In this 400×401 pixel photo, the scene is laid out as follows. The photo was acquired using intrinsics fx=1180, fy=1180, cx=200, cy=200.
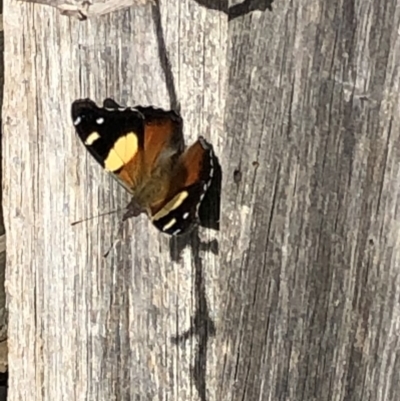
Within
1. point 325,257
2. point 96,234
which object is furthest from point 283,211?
point 96,234

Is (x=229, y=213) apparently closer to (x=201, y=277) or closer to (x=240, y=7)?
(x=201, y=277)

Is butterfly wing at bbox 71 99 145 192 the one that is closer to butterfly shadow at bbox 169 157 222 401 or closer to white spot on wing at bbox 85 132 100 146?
white spot on wing at bbox 85 132 100 146

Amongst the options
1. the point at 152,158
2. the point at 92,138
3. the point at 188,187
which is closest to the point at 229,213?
the point at 188,187

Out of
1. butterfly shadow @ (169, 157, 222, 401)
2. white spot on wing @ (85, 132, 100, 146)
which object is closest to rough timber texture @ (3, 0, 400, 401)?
butterfly shadow @ (169, 157, 222, 401)

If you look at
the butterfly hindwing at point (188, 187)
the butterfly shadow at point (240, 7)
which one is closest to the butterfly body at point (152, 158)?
the butterfly hindwing at point (188, 187)

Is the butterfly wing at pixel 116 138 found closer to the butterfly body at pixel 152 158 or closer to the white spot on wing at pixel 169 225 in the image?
the butterfly body at pixel 152 158
